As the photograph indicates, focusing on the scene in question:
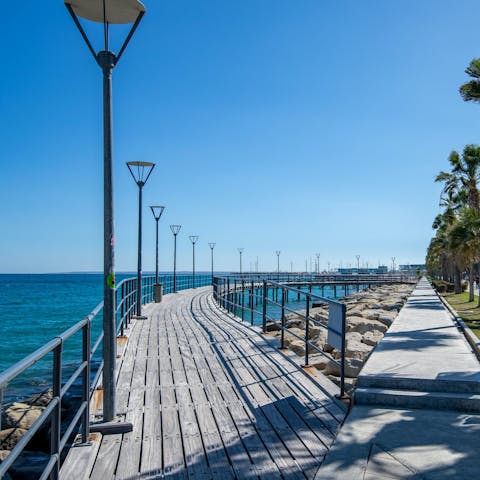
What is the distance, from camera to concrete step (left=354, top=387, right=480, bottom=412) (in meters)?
4.71

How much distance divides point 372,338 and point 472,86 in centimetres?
758

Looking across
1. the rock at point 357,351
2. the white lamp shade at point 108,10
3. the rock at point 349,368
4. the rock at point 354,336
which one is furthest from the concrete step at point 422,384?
the rock at point 354,336

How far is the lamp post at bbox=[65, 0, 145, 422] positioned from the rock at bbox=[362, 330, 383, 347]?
25.0ft

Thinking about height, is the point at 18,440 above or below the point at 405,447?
below

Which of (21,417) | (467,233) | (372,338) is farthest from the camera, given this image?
(467,233)

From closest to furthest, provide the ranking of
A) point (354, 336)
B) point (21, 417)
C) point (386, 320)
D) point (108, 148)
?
1. point (108, 148)
2. point (21, 417)
3. point (354, 336)
4. point (386, 320)

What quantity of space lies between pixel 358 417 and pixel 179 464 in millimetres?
1829

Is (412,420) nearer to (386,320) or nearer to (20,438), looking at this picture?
(20,438)

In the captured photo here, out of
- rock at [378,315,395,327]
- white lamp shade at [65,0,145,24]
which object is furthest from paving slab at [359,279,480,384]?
white lamp shade at [65,0,145,24]

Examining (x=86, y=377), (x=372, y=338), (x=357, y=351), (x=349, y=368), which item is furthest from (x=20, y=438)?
(x=372, y=338)

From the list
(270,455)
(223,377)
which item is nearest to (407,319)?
(223,377)

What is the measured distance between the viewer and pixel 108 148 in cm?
409

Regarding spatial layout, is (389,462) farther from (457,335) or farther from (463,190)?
(463,190)

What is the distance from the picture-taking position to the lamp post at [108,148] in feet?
13.1
